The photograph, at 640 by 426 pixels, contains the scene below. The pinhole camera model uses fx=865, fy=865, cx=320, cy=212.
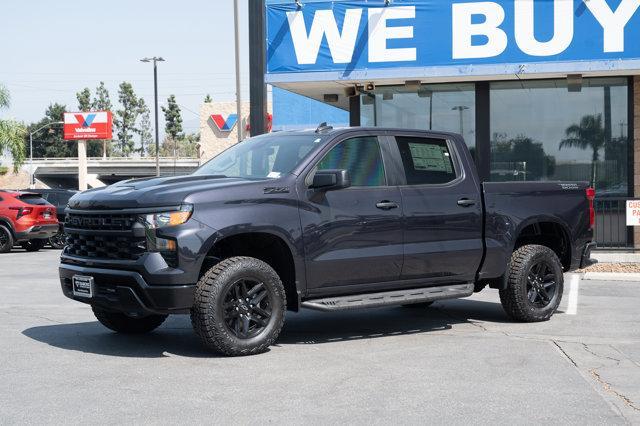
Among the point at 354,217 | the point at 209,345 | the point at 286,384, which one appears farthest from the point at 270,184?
the point at 286,384

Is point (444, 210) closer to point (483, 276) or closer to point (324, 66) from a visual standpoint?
point (483, 276)

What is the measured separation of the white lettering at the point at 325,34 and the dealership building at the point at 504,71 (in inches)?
0.8

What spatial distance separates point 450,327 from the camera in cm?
907

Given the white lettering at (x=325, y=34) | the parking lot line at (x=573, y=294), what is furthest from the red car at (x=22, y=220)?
the parking lot line at (x=573, y=294)

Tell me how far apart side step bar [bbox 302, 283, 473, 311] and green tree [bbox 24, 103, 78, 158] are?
Result: 144 metres

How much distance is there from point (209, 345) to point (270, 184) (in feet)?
4.83

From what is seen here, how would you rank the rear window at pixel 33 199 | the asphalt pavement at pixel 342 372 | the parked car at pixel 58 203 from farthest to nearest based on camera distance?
the parked car at pixel 58 203
the rear window at pixel 33 199
the asphalt pavement at pixel 342 372

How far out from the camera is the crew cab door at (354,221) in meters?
7.68

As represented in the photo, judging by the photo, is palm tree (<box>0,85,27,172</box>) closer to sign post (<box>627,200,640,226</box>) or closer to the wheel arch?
sign post (<box>627,200,640,226</box>)

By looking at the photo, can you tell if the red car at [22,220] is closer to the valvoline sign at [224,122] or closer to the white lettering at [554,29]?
the white lettering at [554,29]

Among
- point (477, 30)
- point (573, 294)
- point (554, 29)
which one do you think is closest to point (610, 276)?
point (573, 294)

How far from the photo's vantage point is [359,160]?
825 cm

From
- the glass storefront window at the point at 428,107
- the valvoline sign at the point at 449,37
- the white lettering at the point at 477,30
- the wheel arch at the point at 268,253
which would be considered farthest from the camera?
the glass storefront window at the point at 428,107

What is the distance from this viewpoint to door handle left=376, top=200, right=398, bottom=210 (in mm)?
8070
